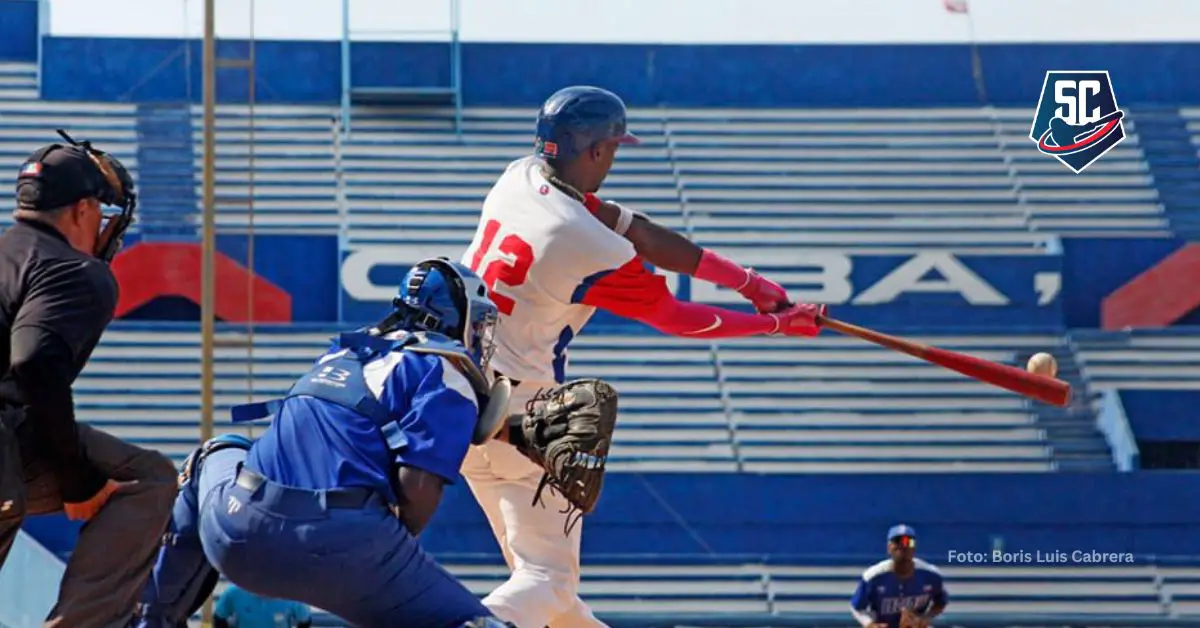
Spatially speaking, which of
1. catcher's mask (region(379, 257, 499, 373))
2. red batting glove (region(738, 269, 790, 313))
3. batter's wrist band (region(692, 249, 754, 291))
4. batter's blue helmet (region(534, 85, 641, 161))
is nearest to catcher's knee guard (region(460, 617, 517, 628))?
catcher's mask (region(379, 257, 499, 373))

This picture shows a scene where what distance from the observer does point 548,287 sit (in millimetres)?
7230

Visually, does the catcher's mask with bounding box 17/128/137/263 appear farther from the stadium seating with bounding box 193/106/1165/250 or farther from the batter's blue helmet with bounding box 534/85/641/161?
the stadium seating with bounding box 193/106/1165/250

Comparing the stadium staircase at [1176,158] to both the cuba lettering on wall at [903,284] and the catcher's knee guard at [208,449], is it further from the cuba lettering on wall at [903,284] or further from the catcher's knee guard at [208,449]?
the catcher's knee guard at [208,449]

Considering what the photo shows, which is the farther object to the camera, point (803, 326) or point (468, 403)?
point (803, 326)

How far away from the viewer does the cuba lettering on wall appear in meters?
21.2

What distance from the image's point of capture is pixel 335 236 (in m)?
21.6

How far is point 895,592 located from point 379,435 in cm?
955

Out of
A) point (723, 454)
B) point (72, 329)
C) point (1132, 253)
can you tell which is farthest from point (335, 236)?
point (72, 329)

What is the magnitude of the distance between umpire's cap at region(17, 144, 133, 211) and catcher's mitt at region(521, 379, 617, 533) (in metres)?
1.48

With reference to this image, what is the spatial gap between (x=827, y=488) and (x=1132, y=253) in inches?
249

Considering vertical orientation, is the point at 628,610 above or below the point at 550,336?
below

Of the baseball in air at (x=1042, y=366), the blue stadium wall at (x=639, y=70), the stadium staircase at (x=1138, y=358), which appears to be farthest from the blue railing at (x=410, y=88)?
the baseball in air at (x=1042, y=366)

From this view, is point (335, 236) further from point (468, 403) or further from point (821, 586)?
point (468, 403)

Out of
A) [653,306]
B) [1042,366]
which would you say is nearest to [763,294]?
[653,306]
